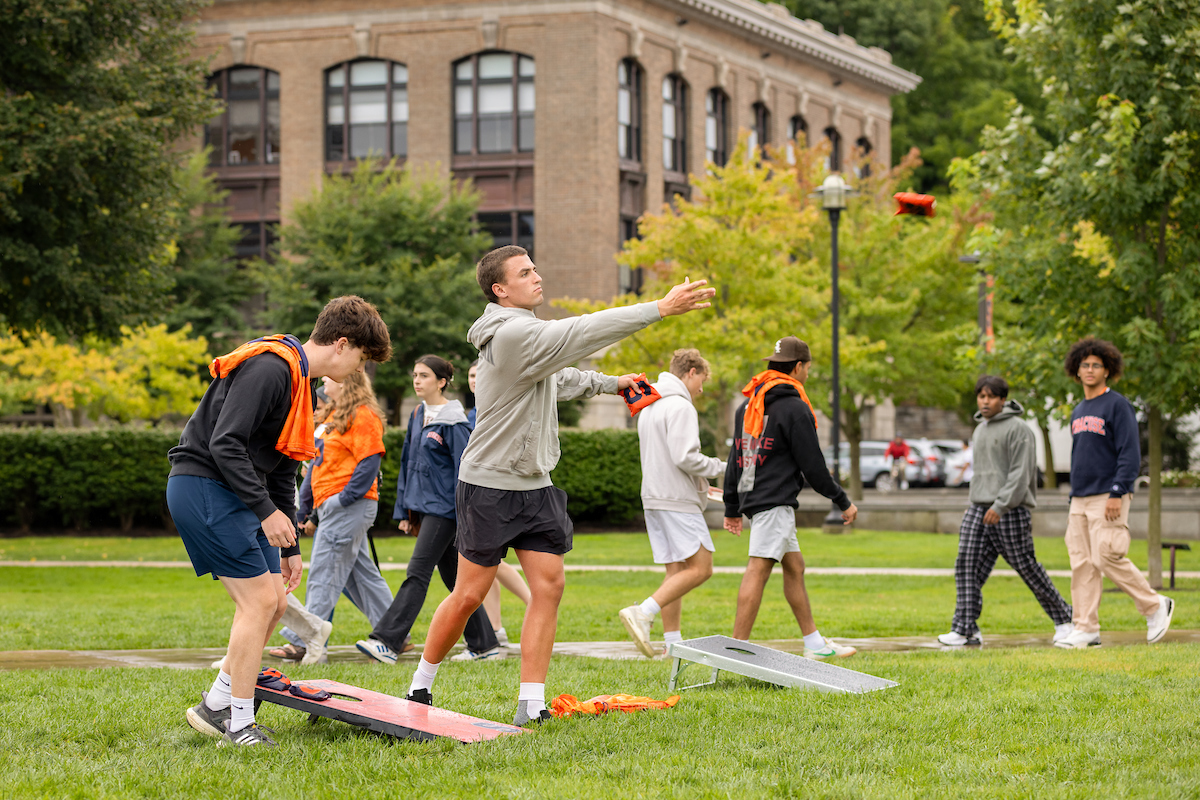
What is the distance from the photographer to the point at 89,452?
914 inches

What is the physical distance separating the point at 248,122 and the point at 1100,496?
37301mm

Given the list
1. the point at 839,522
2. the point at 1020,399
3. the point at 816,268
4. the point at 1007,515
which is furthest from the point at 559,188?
Answer: the point at 1007,515

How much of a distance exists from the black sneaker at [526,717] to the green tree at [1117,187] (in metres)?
9.66

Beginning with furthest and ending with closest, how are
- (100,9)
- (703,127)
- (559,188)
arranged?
1. (703,127)
2. (559,188)
3. (100,9)

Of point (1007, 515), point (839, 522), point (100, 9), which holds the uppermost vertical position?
point (100, 9)

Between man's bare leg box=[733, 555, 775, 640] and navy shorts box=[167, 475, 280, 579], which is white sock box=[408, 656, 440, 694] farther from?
man's bare leg box=[733, 555, 775, 640]

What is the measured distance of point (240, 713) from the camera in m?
5.53

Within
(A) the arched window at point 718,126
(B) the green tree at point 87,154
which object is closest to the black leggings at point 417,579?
(B) the green tree at point 87,154

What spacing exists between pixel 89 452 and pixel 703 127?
1040 inches

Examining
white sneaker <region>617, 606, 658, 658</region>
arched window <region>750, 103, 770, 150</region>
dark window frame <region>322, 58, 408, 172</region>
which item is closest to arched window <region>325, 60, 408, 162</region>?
dark window frame <region>322, 58, 408, 172</region>

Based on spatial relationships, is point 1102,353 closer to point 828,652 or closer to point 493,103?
point 828,652

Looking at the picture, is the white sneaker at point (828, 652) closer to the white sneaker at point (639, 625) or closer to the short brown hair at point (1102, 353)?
the white sneaker at point (639, 625)

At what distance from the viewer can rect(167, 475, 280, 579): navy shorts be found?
5422mm

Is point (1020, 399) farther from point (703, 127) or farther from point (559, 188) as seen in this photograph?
point (703, 127)
